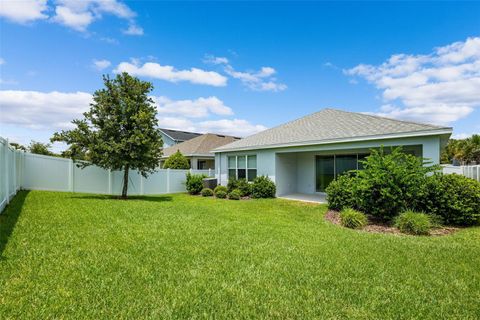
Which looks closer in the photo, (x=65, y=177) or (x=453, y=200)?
(x=453, y=200)

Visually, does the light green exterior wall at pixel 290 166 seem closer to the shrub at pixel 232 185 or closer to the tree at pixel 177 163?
the shrub at pixel 232 185

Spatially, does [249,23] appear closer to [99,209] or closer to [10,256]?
[99,209]

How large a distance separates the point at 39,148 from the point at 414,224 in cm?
3383

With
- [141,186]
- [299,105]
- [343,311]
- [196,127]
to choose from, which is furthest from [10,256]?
[196,127]

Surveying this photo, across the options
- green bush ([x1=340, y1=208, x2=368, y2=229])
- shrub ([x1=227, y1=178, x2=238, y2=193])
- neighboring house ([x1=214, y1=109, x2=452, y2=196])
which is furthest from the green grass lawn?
shrub ([x1=227, y1=178, x2=238, y2=193])

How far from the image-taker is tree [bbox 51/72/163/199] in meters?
12.5

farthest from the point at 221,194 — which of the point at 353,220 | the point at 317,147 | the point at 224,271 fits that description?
the point at 224,271

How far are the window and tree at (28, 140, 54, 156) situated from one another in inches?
859

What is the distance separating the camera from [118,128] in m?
13.0

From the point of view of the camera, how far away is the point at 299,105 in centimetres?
2336

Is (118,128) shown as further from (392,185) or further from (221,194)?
(392,185)

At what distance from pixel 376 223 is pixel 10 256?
951cm

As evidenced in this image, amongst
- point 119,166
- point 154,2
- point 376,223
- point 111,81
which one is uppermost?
point 154,2

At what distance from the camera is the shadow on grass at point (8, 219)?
5.20 m
